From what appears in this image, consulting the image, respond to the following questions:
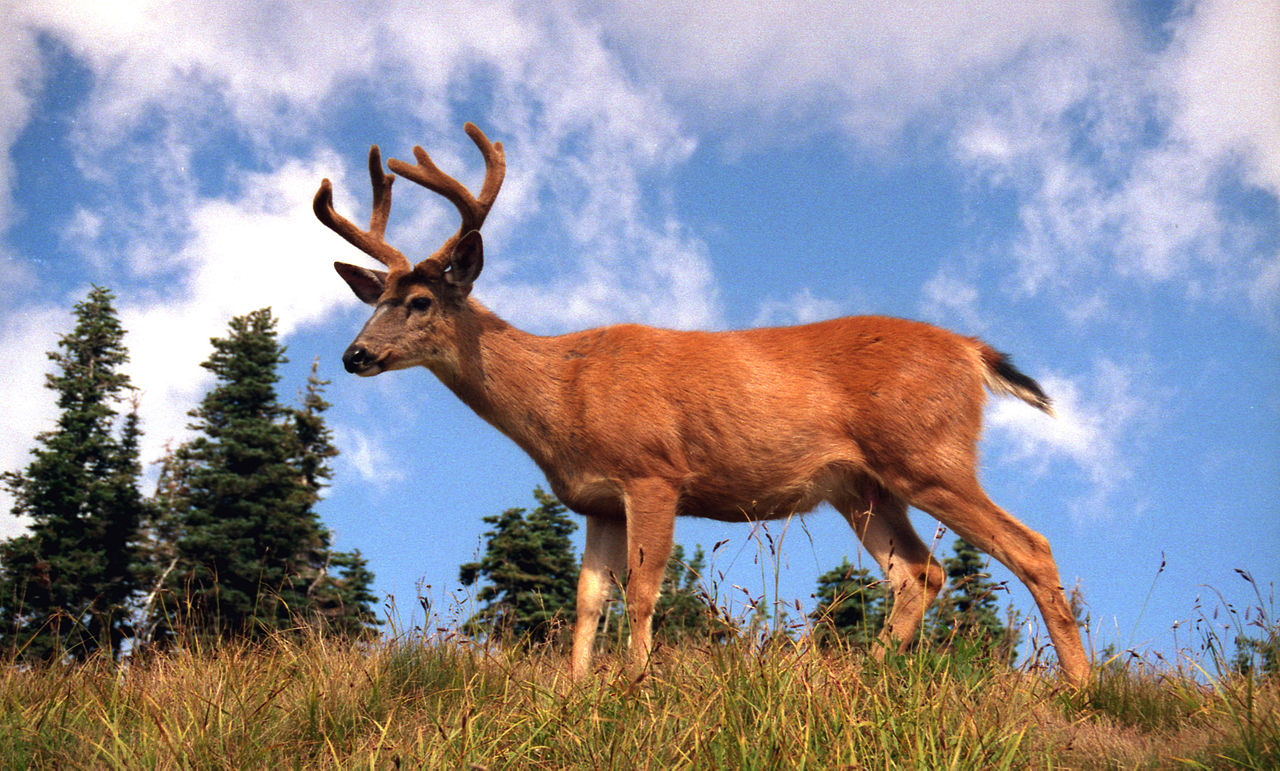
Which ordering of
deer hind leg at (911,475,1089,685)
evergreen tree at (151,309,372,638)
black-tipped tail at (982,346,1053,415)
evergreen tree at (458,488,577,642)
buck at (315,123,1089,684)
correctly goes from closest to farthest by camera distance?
deer hind leg at (911,475,1089,685)
buck at (315,123,1089,684)
black-tipped tail at (982,346,1053,415)
evergreen tree at (458,488,577,642)
evergreen tree at (151,309,372,638)

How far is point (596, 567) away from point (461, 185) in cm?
314

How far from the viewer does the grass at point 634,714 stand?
13.1 feet

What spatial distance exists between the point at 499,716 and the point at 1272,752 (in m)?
3.20

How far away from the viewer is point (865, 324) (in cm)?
805

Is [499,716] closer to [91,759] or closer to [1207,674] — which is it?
[91,759]

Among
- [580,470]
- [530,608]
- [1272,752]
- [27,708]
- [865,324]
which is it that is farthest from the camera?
[530,608]

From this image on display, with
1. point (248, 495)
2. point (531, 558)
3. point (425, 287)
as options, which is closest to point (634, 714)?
point (425, 287)

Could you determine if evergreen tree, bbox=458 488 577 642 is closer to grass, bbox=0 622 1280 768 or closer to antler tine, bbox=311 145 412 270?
antler tine, bbox=311 145 412 270

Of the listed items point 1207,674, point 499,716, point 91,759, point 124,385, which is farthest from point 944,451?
point 124,385

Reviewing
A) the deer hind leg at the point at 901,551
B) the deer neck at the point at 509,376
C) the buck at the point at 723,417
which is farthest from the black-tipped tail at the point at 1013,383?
the deer neck at the point at 509,376

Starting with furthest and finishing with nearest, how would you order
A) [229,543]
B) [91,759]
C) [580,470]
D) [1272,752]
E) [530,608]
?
[229,543], [530,608], [580,470], [91,759], [1272,752]

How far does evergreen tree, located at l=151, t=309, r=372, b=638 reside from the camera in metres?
24.1

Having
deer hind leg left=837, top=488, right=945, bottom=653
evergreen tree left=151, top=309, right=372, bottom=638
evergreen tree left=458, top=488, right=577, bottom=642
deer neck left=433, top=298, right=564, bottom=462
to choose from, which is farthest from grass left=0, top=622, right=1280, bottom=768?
evergreen tree left=151, top=309, right=372, bottom=638

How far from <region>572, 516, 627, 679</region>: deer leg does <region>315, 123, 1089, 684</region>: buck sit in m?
0.01
